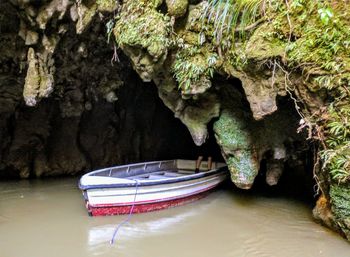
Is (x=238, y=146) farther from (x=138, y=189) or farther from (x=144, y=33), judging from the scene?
(x=144, y=33)

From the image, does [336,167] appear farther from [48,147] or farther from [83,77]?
[48,147]

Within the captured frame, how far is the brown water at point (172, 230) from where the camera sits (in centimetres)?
596

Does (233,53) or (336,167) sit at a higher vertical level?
(233,53)

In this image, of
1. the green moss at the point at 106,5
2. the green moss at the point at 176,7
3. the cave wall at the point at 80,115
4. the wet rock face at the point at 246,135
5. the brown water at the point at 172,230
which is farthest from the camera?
the cave wall at the point at 80,115

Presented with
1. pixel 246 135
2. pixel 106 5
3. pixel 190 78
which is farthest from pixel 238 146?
pixel 106 5

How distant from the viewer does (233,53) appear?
21.7ft

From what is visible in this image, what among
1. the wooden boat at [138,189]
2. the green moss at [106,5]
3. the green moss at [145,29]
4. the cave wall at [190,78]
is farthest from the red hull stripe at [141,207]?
the green moss at [106,5]

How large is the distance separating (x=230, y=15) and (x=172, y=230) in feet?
13.7

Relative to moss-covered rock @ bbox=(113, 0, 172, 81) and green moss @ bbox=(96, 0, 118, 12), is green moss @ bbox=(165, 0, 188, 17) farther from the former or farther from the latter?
green moss @ bbox=(96, 0, 118, 12)

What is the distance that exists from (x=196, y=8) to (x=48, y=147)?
6.66 m

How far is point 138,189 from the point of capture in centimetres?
759

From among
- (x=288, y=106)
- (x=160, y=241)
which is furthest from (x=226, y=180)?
(x=160, y=241)

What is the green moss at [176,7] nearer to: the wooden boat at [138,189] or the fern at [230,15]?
the fern at [230,15]

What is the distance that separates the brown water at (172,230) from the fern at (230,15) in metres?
3.72
